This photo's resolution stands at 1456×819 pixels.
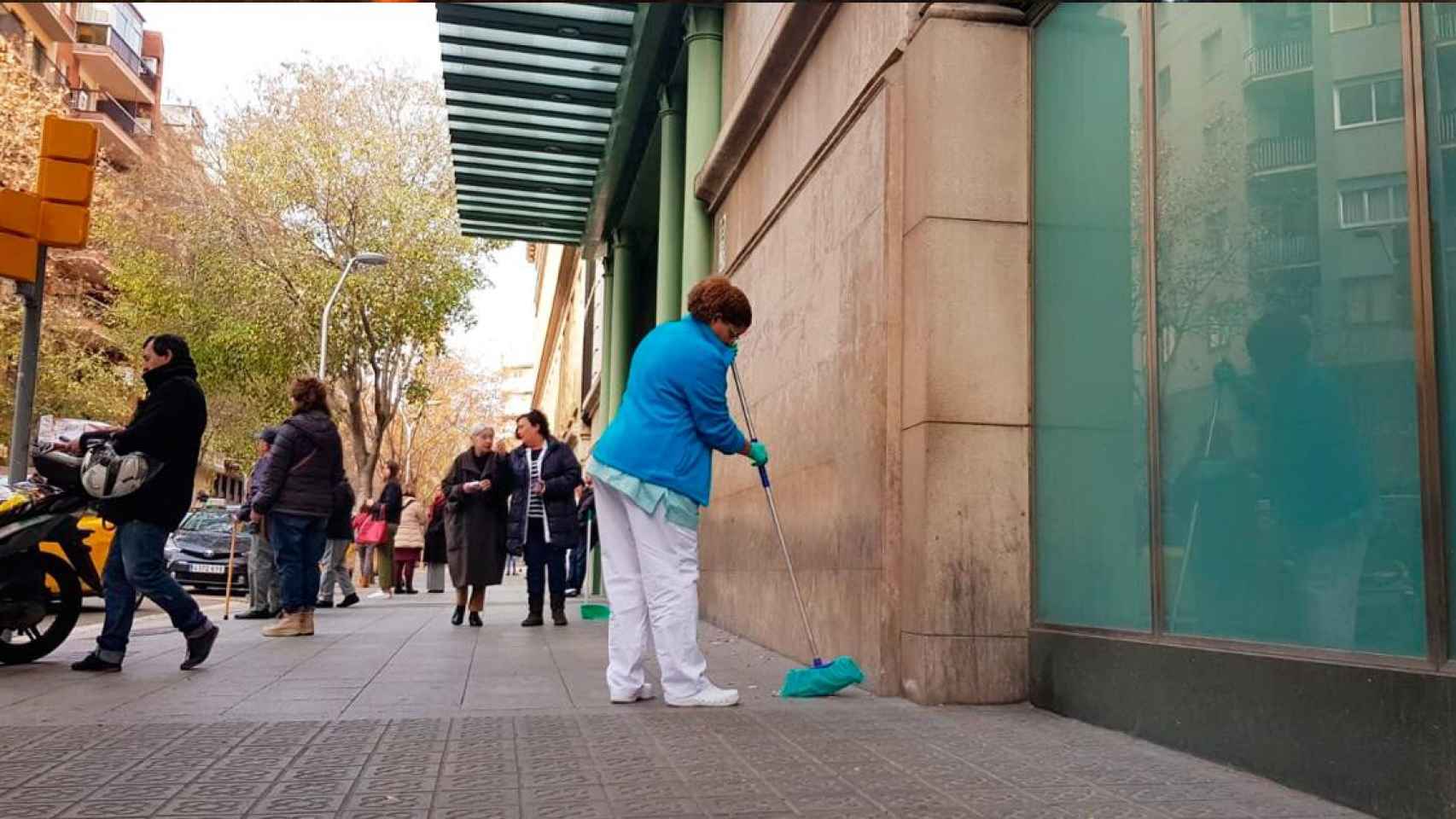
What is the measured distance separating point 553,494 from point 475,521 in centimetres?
85

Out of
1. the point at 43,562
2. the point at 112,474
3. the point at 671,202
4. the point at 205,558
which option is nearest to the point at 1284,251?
the point at 112,474

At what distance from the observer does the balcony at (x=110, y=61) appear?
54094 millimetres

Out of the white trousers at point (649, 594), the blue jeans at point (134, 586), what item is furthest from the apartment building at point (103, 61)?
the white trousers at point (649, 594)

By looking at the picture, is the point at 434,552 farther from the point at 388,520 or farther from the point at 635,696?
the point at 635,696

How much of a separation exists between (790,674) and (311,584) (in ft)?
17.8

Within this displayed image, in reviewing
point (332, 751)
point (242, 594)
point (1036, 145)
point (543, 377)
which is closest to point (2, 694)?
point (332, 751)

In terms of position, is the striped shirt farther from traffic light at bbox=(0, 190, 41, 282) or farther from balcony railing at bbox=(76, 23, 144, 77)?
balcony railing at bbox=(76, 23, 144, 77)

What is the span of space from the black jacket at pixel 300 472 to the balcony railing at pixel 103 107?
154 feet

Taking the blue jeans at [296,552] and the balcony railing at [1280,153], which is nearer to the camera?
the balcony railing at [1280,153]

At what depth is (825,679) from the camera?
5906 mm

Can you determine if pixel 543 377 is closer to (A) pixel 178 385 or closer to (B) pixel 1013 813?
(A) pixel 178 385

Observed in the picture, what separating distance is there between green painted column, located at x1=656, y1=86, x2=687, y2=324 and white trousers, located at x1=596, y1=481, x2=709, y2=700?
8.92 metres

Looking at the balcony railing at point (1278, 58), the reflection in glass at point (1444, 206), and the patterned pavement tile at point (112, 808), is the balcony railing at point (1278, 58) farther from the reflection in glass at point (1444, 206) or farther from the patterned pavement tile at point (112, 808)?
the patterned pavement tile at point (112, 808)

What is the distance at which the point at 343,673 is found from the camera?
277 inches
